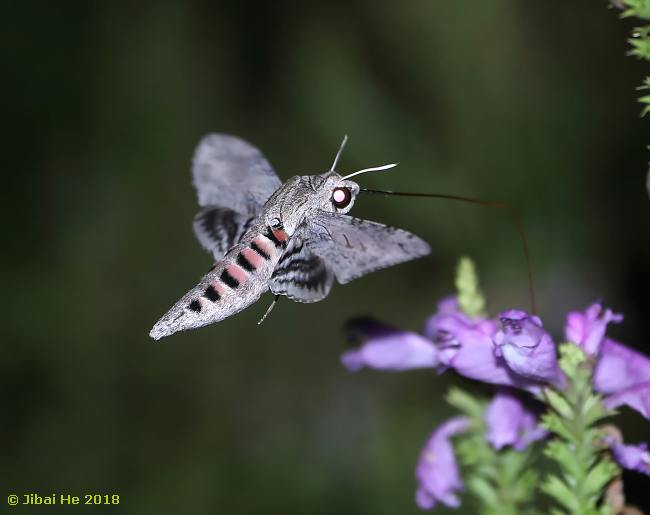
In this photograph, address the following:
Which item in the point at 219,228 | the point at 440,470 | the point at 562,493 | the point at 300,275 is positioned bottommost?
the point at 562,493

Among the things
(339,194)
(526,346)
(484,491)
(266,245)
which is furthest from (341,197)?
(484,491)

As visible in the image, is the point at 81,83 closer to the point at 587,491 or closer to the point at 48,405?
the point at 48,405

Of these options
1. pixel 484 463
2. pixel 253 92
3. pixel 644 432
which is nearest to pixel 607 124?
pixel 644 432

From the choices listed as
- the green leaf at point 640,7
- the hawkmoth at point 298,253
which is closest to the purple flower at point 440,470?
the hawkmoth at point 298,253

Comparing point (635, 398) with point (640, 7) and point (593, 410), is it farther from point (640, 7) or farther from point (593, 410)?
point (640, 7)

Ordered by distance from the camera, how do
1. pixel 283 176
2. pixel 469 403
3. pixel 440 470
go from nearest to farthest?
1. pixel 469 403
2. pixel 440 470
3. pixel 283 176

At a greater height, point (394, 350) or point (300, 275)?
point (300, 275)
